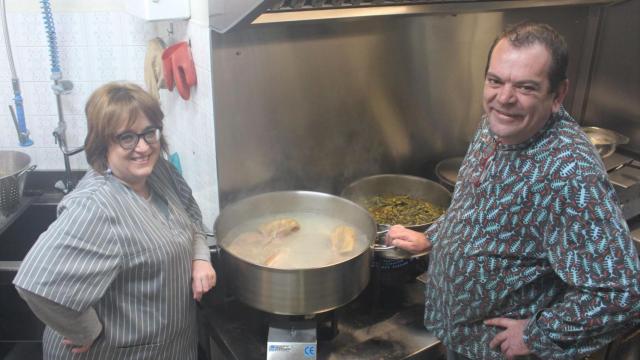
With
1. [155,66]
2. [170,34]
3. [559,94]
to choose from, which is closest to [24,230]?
[155,66]

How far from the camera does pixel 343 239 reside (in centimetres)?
159

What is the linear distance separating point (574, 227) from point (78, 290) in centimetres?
108

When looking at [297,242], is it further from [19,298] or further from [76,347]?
[19,298]

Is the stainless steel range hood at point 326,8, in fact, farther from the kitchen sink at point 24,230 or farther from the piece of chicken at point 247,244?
the kitchen sink at point 24,230

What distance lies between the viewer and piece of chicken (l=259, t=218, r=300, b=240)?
1.63 m

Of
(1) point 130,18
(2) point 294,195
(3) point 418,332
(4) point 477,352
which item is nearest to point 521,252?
(4) point 477,352

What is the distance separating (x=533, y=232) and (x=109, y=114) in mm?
1017

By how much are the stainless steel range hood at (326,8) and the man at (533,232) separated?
0.62m

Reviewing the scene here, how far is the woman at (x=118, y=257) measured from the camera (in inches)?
44.5

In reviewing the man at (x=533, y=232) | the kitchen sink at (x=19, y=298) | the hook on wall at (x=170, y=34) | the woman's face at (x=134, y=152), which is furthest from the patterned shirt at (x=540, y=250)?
the kitchen sink at (x=19, y=298)

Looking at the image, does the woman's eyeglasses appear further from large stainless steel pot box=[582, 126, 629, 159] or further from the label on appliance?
large stainless steel pot box=[582, 126, 629, 159]

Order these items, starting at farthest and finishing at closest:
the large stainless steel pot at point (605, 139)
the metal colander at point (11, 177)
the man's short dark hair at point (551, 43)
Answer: the large stainless steel pot at point (605, 139) → the metal colander at point (11, 177) → the man's short dark hair at point (551, 43)

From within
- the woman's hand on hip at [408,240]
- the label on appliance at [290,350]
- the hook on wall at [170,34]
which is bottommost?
→ the label on appliance at [290,350]

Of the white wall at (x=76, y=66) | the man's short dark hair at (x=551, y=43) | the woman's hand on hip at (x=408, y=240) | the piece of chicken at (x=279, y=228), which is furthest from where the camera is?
the white wall at (x=76, y=66)
